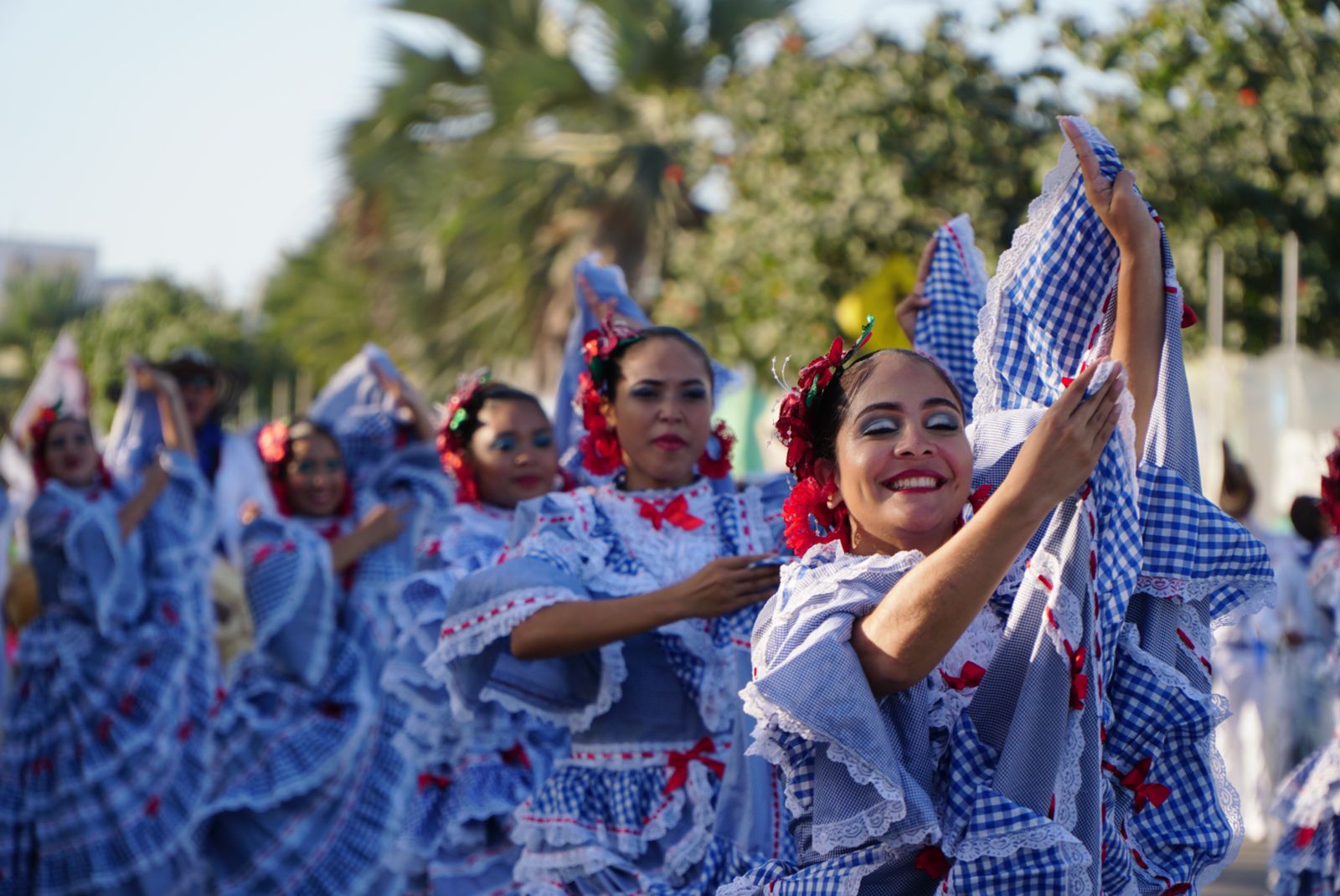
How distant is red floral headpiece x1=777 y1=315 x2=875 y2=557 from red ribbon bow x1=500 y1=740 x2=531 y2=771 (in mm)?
3003

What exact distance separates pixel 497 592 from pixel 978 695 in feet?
4.71

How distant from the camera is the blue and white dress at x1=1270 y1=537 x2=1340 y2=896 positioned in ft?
16.9

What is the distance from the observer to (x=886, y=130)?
13648 millimetres

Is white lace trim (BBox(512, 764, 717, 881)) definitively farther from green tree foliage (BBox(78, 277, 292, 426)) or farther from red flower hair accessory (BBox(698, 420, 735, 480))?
green tree foliage (BBox(78, 277, 292, 426))

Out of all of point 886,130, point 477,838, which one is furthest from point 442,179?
point 477,838

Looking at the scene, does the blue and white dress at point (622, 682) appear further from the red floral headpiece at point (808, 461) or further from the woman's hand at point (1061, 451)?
the woman's hand at point (1061, 451)

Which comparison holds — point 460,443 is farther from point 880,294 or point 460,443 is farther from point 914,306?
point 880,294

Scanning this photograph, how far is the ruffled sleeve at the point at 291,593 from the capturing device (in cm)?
751

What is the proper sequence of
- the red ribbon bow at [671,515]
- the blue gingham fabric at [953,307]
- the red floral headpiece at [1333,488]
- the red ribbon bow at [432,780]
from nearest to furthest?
the blue gingham fabric at [953,307] < the red ribbon bow at [671,515] < the red floral headpiece at [1333,488] < the red ribbon bow at [432,780]

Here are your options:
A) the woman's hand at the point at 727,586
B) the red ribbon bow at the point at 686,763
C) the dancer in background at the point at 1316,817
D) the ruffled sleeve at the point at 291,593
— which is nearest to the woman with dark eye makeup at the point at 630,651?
the red ribbon bow at the point at 686,763

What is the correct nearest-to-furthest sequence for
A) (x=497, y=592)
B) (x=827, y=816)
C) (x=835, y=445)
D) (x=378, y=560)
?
(x=827, y=816) < (x=835, y=445) < (x=497, y=592) < (x=378, y=560)

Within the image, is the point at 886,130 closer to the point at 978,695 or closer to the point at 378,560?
the point at 378,560

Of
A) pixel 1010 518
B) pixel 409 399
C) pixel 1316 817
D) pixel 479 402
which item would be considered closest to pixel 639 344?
pixel 479 402

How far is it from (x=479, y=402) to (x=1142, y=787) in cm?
352
